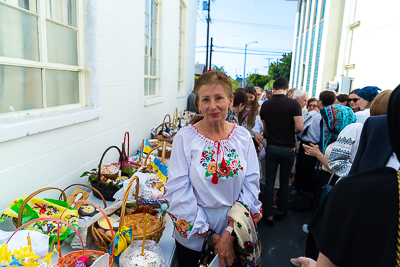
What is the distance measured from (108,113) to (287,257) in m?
2.78

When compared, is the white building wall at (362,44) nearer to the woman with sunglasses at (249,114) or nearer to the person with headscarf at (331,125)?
the person with headscarf at (331,125)

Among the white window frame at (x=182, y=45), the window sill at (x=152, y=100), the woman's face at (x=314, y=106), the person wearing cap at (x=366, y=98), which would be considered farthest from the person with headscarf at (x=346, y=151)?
the white window frame at (x=182, y=45)

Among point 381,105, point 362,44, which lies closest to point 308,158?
point 381,105

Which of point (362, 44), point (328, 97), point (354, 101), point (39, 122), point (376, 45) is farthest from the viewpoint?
point (362, 44)

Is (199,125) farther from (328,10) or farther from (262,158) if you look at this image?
(328,10)

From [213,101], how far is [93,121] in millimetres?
1520

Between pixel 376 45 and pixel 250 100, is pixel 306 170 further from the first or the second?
pixel 376 45

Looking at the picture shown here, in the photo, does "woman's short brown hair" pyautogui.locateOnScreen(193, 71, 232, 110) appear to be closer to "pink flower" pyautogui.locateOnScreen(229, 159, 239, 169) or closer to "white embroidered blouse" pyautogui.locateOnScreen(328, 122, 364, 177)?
"pink flower" pyautogui.locateOnScreen(229, 159, 239, 169)

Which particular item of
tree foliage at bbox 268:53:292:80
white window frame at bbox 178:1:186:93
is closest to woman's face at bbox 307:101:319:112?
white window frame at bbox 178:1:186:93

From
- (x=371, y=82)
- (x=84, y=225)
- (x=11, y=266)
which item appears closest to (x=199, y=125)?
(x=84, y=225)

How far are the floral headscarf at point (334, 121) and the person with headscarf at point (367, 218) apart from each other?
2.86m

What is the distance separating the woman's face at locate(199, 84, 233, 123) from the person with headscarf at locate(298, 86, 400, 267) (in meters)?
1.04

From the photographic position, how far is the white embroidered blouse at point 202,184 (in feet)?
5.24

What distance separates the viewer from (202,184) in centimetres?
163
